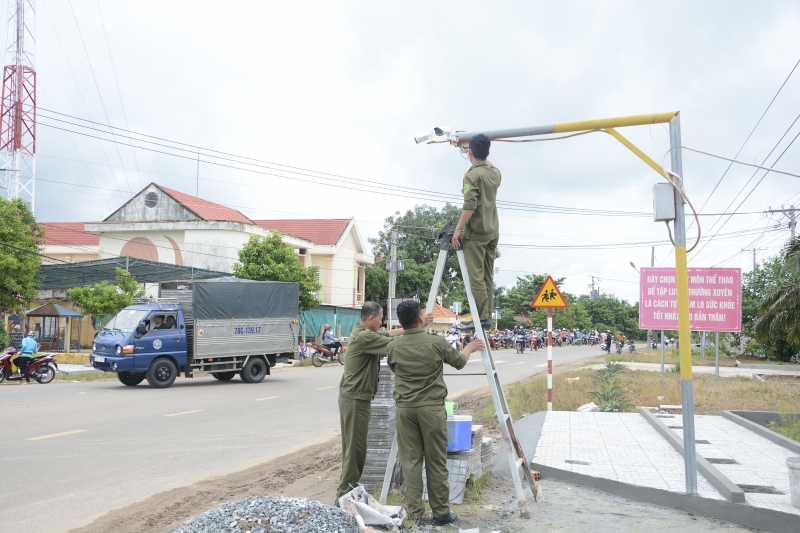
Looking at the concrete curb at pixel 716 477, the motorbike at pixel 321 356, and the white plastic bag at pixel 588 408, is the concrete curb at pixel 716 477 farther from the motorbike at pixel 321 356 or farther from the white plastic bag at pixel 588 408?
the motorbike at pixel 321 356

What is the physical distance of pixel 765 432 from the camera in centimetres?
938

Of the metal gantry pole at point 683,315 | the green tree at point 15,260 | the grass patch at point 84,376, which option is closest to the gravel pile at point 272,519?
the metal gantry pole at point 683,315

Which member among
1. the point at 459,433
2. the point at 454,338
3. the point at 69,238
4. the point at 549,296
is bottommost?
the point at 454,338

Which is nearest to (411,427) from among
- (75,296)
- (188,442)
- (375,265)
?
(188,442)

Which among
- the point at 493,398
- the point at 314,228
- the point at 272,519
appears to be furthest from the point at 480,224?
the point at 314,228

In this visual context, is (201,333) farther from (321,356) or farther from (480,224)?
(480,224)

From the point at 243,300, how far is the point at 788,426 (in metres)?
13.9

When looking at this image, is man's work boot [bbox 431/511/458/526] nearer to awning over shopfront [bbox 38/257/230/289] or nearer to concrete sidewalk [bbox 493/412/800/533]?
concrete sidewalk [bbox 493/412/800/533]

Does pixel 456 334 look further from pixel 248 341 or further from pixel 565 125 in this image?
pixel 565 125

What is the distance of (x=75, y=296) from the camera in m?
24.8

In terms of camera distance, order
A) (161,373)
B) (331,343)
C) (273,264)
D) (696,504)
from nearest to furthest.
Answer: (696,504)
(161,373)
(331,343)
(273,264)

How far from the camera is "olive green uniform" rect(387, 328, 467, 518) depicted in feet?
16.9

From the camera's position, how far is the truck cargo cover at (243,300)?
18000mm

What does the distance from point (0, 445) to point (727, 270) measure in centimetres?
1565
